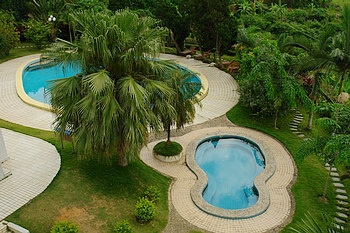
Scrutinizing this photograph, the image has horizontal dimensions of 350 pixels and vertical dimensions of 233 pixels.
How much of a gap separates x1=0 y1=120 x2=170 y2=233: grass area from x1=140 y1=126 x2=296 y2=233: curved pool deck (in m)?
0.61

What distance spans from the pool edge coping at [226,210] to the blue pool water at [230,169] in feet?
1.09

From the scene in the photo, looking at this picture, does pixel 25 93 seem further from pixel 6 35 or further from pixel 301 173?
pixel 301 173

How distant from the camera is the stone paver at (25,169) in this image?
1176 centimetres

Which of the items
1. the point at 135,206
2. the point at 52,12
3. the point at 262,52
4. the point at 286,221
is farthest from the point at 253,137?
the point at 52,12

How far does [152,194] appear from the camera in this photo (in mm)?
12578

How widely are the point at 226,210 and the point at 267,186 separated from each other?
2.40 metres

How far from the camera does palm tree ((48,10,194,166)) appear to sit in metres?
10.8

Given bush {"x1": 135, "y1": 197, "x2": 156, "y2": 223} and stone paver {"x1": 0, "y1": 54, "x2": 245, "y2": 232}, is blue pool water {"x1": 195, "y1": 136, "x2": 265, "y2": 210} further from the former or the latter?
bush {"x1": 135, "y1": 197, "x2": 156, "y2": 223}

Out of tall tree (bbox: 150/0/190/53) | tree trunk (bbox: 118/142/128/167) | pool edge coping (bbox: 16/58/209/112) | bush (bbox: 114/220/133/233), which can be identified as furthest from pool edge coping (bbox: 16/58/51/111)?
tall tree (bbox: 150/0/190/53)

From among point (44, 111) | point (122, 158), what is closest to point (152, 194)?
point (122, 158)

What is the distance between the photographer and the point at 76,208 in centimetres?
1155

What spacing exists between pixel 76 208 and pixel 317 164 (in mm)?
10361

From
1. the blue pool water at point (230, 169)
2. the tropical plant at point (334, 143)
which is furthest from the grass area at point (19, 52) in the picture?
the tropical plant at point (334, 143)

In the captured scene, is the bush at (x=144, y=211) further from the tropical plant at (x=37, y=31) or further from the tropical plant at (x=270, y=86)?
the tropical plant at (x=37, y=31)
